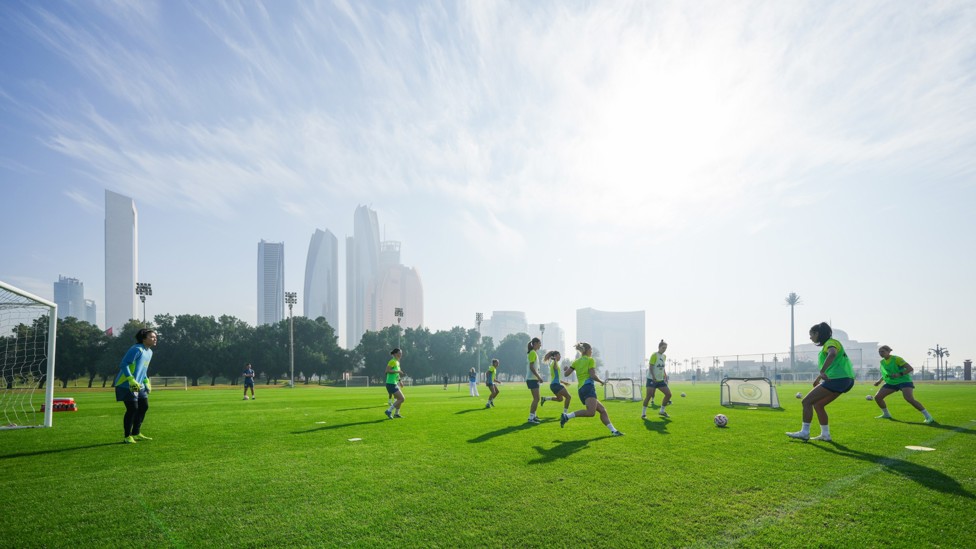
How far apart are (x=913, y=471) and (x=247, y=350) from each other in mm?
86312

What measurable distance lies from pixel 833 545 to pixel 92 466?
Answer: 969 cm

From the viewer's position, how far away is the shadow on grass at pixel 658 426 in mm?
10859

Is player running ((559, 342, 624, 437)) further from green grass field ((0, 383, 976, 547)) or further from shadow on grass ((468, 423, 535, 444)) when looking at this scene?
shadow on grass ((468, 423, 535, 444))

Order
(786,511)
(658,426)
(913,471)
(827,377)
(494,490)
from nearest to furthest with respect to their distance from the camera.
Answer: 1. (786,511)
2. (494,490)
3. (913,471)
4. (827,377)
5. (658,426)

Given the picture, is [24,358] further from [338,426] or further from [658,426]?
[658,426]

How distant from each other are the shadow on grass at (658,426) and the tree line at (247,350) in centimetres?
6034

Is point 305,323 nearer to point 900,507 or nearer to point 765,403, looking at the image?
point 765,403

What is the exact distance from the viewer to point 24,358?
638 inches

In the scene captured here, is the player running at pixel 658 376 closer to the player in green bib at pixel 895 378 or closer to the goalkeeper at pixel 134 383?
the player in green bib at pixel 895 378

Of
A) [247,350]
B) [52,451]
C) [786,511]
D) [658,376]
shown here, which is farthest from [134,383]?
[247,350]

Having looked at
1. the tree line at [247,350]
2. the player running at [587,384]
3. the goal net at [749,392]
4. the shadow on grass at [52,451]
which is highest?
the player running at [587,384]

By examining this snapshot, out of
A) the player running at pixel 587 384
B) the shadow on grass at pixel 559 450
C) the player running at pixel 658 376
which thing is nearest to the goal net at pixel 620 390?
the player running at pixel 658 376

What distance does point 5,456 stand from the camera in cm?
832

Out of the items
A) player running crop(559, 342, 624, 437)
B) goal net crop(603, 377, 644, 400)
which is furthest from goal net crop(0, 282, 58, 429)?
goal net crop(603, 377, 644, 400)
